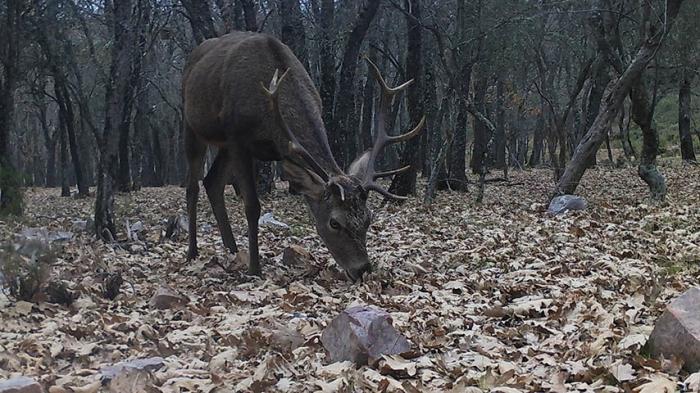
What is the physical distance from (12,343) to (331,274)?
3121 mm

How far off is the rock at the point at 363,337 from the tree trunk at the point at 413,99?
1117 cm

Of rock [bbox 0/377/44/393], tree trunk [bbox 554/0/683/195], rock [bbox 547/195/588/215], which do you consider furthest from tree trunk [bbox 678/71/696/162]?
rock [bbox 0/377/44/393]

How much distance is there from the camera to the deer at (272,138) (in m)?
7.07

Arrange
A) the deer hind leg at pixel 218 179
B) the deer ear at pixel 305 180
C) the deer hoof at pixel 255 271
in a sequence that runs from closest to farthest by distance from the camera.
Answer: the deer ear at pixel 305 180
the deer hoof at pixel 255 271
the deer hind leg at pixel 218 179

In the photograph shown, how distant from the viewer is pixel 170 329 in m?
5.48

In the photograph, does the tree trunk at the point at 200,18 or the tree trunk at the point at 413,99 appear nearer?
the tree trunk at the point at 413,99

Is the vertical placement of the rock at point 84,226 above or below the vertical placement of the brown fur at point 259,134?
below

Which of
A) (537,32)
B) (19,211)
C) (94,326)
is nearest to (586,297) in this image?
(94,326)

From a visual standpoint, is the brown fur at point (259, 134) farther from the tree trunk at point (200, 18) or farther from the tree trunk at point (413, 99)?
the tree trunk at point (200, 18)

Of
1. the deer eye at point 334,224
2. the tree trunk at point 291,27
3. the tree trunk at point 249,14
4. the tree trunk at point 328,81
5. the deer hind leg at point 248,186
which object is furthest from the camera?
the tree trunk at point 249,14

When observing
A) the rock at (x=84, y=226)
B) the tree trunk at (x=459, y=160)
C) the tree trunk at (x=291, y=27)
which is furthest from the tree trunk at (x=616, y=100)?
the rock at (x=84, y=226)

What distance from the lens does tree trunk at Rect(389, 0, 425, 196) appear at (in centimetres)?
1580

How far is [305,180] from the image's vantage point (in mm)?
7305

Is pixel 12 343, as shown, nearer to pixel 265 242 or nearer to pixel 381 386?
pixel 381 386
